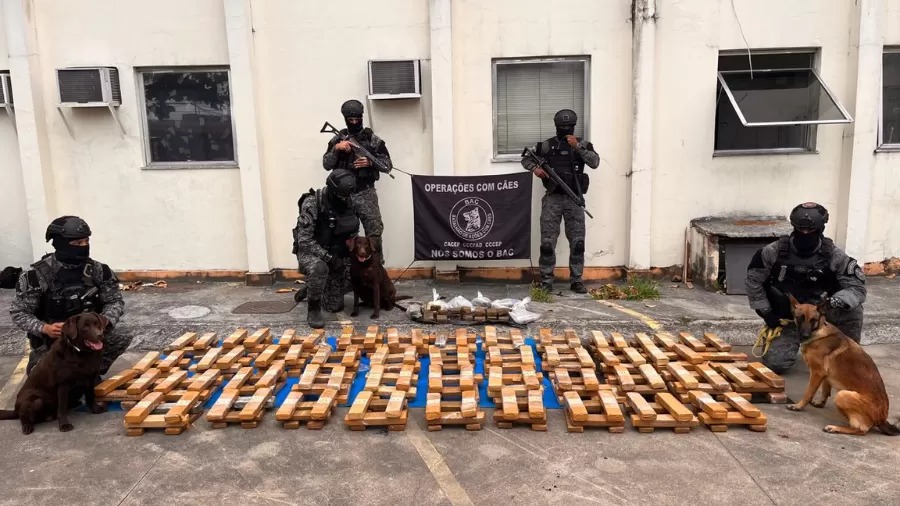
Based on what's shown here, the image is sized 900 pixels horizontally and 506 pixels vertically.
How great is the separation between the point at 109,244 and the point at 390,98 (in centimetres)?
432

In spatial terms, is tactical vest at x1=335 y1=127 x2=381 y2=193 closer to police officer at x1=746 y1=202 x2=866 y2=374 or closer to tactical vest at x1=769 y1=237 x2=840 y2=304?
police officer at x1=746 y1=202 x2=866 y2=374

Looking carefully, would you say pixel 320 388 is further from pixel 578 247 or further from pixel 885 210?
pixel 885 210

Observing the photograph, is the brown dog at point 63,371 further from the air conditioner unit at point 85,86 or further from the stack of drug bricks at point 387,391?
the air conditioner unit at point 85,86

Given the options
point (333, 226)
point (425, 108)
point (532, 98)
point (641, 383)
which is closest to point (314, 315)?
point (333, 226)

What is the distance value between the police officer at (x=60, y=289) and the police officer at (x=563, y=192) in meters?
4.65

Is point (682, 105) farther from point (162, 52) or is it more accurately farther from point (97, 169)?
point (97, 169)

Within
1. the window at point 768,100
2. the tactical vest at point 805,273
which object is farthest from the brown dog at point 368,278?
the window at point 768,100

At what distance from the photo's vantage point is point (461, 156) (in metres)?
7.95

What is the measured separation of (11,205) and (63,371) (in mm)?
5473

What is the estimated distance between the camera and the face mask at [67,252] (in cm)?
469

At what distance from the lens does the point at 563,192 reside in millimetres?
7391

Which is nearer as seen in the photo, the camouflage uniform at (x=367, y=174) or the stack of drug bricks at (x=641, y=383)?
the stack of drug bricks at (x=641, y=383)

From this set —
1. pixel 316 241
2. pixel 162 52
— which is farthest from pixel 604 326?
A: pixel 162 52

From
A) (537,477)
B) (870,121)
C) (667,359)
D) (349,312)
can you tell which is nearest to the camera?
(537,477)
